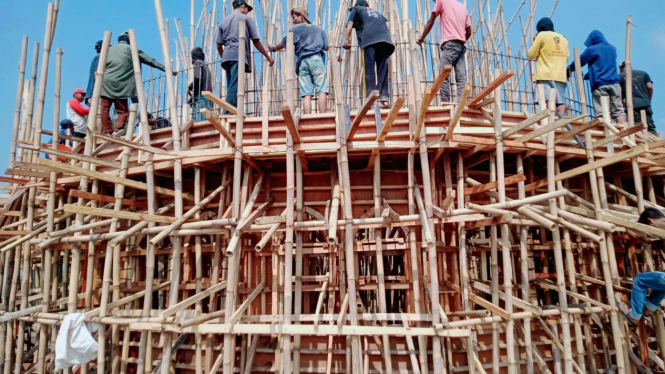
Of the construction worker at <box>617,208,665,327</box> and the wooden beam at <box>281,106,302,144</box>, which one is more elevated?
the wooden beam at <box>281,106,302,144</box>

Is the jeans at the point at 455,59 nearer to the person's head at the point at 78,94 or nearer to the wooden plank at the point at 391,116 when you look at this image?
the wooden plank at the point at 391,116

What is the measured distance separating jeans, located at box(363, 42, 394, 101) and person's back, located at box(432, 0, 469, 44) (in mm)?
997

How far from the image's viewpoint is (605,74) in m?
7.39

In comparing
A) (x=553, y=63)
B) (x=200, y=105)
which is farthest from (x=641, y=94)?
(x=200, y=105)

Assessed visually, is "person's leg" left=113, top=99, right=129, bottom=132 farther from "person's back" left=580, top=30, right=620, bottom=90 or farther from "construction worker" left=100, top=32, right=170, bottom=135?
"person's back" left=580, top=30, right=620, bottom=90

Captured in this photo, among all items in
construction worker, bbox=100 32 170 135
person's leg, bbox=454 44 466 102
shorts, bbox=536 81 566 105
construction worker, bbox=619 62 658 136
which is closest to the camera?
person's leg, bbox=454 44 466 102

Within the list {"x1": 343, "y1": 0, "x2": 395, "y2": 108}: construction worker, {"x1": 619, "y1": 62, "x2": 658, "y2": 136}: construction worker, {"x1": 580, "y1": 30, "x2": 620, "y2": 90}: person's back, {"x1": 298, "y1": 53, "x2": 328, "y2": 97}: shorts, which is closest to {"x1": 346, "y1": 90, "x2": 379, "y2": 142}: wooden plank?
{"x1": 343, "y1": 0, "x2": 395, "y2": 108}: construction worker

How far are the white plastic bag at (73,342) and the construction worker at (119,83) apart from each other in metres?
3.18

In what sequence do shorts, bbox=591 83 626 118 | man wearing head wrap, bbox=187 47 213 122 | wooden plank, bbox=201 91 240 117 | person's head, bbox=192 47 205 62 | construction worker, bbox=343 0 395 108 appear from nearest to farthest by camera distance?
1. wooden plank, bbox=201 91 240 117
2. construction worker, bbox=343 0 395 108
3. shorts, bbox=591 83 626 118
4. man wearing head wrap, bbox=187 47 213 122
5. person's head, bbox=192 47 205 62

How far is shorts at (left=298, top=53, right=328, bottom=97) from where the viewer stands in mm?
6570

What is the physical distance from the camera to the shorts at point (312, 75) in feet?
21.6

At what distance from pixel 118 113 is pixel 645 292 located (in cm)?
833

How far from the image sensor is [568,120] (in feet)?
15.7

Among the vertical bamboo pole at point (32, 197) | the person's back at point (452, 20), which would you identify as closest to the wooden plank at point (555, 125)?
the person's back at point (452, 20)
